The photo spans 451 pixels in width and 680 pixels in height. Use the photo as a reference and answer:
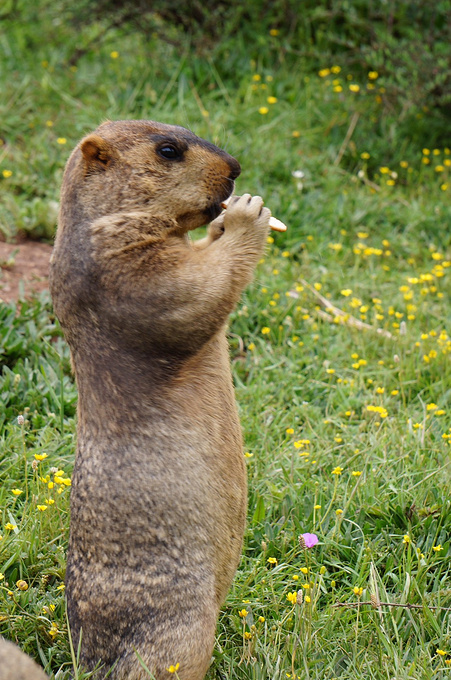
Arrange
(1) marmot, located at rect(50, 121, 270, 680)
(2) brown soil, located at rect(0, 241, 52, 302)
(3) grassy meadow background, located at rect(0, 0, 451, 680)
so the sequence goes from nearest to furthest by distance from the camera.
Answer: (1) marmot, located at rect(50, 121, 270, 680) < (3) grassy meadow background, located at rect(0, 0, 451, 680) < (2) brown soil, located at rect(0, 241, 52, 302)

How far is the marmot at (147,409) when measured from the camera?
9.87 ft

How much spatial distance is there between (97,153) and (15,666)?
184 cm

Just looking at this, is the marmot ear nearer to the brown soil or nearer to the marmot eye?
the marmot eye

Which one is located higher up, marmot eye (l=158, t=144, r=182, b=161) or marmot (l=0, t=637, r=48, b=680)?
marmot eye (l=158, t=144, r=182, b=161)

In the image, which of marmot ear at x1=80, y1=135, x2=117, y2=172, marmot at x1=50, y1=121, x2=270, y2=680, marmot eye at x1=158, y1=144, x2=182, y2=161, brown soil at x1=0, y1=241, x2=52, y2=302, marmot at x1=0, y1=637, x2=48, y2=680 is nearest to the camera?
marmot at x1=0, y1=637, x2=48, y2=680

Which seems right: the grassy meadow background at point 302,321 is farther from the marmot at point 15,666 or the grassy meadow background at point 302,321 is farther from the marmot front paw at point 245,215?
the marmot front paw at point 245,215

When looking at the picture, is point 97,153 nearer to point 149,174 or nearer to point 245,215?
point 149,174

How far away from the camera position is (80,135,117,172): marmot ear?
3.18 m

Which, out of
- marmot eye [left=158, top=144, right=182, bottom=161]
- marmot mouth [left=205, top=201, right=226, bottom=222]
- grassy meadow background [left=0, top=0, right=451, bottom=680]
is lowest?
grassy meadow background [left=0, top=0, right=451, bottom=680]

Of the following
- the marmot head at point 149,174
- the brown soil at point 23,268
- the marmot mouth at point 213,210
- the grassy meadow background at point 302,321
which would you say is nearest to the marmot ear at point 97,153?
the marmot head at point 149,174

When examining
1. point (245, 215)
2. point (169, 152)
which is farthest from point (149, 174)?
point (245, 215)

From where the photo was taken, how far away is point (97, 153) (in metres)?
3.22

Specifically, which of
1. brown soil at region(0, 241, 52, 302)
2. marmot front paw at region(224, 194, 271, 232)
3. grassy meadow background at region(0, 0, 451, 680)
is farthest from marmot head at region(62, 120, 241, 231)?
brown soil at region(0, 241, 52, 302)

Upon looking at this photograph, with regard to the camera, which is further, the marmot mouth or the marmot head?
the marmot mouth
